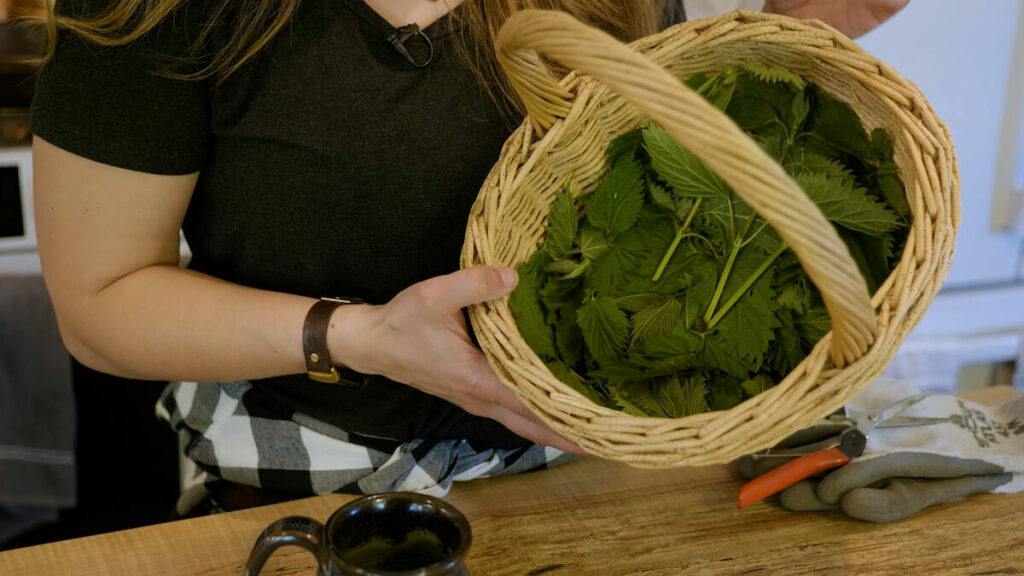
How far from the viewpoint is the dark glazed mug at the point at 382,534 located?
52 centimetres

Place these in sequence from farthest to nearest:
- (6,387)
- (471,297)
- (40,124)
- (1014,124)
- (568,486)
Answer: (1014,124) → (6,387) → (568,486) → (40,124) → (471,297)

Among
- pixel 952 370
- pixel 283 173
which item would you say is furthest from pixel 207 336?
pixel 952 370

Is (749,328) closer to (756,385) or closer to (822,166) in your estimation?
(756,385)

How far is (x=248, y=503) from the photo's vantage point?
3.09 feet

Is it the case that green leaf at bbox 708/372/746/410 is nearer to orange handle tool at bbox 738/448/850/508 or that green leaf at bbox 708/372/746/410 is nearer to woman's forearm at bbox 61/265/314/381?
orange handle tool at bbox 738/448/850/508

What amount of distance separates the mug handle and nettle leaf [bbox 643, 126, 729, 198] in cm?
44

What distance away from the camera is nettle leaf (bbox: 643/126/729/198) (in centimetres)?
76

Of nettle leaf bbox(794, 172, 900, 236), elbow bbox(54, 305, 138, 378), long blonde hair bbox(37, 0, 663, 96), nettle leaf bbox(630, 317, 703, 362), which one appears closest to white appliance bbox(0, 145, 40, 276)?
elbow bbox(54, 305, 138, 378)

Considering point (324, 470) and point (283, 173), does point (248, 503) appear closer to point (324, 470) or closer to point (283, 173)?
point (324, 470)

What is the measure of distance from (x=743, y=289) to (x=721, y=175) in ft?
0.89

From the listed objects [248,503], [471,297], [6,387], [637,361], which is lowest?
[6,387]

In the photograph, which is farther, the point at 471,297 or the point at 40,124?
the point at 40,124

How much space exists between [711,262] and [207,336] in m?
0.48

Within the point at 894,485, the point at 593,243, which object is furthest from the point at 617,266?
the point at 894,485
